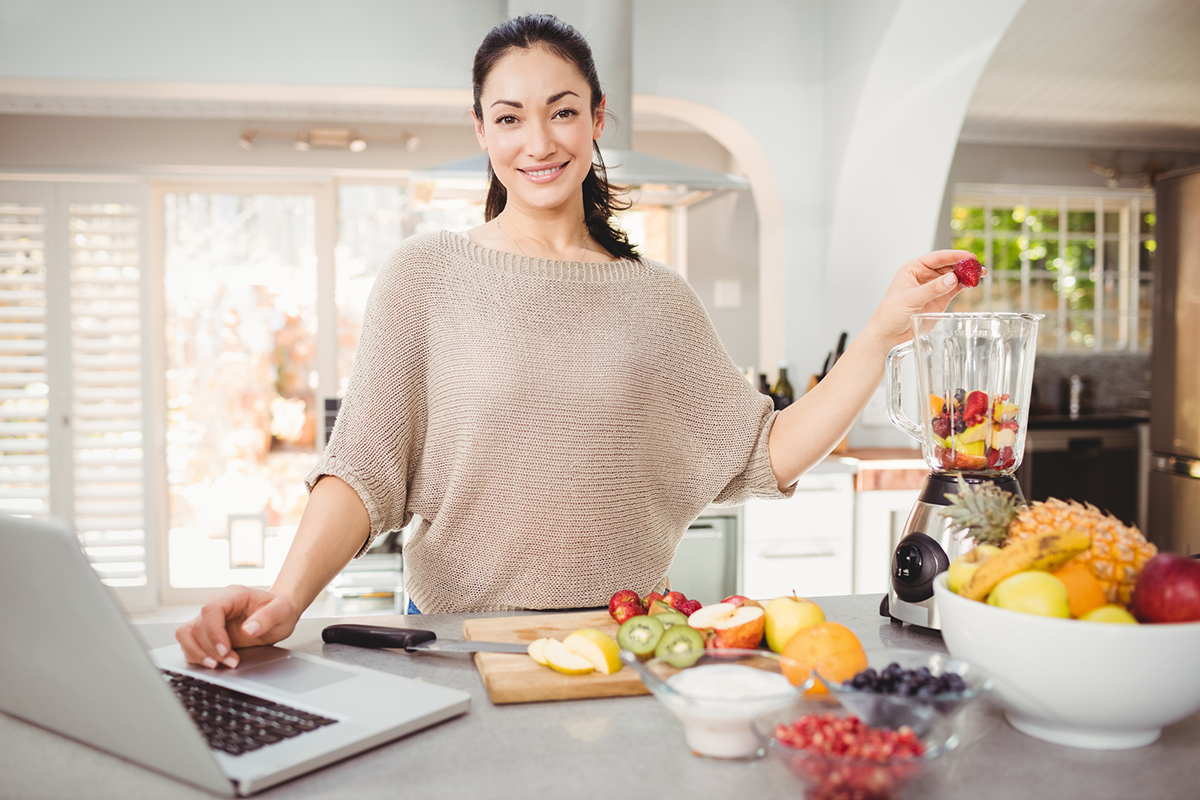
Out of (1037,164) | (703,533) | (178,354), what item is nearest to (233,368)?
(178,354)

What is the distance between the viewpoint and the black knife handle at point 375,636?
39.0 inches

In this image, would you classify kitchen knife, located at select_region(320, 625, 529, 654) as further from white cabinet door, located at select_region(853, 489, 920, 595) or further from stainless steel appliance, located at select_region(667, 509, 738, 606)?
white cabinet door, located at select_region(853, 489, 920, 595)

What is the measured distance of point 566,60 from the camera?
128 cm

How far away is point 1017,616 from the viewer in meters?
0.73

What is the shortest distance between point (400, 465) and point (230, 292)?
151 inches

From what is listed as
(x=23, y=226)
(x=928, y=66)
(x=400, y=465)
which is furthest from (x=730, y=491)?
(x=23, y=226)

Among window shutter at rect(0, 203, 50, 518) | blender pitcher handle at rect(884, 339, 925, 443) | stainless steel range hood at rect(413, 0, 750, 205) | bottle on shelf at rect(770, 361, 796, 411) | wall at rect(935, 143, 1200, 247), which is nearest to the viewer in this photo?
blender pitcher handle at rect(884, 339, 925, 443)

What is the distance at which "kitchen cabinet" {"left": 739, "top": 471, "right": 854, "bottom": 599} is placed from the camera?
3.10 meters

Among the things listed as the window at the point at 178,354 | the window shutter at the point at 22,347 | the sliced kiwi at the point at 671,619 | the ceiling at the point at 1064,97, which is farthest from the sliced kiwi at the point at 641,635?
the window shutter at the point at 22,347

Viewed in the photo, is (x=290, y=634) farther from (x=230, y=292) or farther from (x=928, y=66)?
(x=230, y=292)

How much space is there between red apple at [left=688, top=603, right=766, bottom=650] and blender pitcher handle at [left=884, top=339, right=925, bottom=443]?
376 mm

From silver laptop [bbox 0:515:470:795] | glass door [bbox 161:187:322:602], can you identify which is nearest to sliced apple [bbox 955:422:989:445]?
silver laptop [bbox 0:515:470:795]

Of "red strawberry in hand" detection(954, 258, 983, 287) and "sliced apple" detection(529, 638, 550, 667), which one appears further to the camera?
"red strawberry in hand" detection(954, 258, 983, 287)

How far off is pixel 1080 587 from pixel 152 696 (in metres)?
0.75
